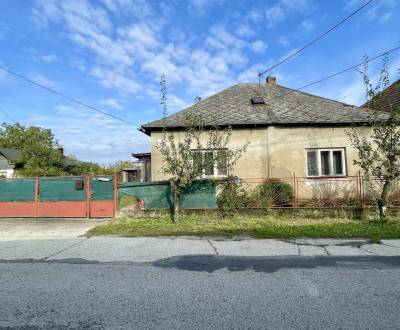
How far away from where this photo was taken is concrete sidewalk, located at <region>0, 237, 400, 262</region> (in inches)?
269

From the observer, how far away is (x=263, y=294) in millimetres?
4496

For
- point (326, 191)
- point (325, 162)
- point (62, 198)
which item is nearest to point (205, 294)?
point (62, 198)

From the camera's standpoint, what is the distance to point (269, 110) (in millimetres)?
15008

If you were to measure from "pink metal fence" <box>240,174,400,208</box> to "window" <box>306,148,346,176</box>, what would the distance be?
58 centimetres

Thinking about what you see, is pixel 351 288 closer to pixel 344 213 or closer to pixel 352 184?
pixel 344 213

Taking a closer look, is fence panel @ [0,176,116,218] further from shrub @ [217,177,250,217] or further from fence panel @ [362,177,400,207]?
fence panel @ [362,177,400,207]

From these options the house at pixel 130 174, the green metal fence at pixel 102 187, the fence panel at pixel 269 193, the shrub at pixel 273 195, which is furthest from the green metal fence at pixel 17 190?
the house at pixel 130 174

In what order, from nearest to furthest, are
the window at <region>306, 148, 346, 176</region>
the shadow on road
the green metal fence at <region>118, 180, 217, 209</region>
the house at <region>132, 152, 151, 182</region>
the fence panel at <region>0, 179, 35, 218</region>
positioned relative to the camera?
the shadow on road
the green metal fence at <region>118, 180, 217, 209</region>
the fence panel at <region>0, 179, 35, 218</region>
the window at <region>306, 148, 346, 176</region>
the house at <region>132, 152, 151, 182</region>

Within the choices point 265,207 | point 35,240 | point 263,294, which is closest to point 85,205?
point 35,240

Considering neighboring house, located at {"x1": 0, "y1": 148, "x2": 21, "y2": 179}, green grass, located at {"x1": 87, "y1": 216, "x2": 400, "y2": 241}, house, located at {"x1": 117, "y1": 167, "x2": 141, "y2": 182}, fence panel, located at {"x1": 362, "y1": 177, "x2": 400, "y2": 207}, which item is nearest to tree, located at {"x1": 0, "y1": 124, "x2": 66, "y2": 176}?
neighboring house, located at {"x1": 0, "y1": 148, "x2": 21, "y2": 179}

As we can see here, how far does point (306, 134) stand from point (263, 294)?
10571mm

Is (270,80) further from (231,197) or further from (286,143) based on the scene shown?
(231,197)

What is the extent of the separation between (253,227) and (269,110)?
7.15 m

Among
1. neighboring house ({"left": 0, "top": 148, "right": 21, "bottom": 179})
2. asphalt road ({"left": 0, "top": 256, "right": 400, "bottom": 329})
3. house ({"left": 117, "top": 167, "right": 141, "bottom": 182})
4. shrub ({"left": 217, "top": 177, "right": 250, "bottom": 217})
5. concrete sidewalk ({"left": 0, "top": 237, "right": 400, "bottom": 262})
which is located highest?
neighboring house ({"left": 0, "top": 148, "right": 21, "bottom": 179})
